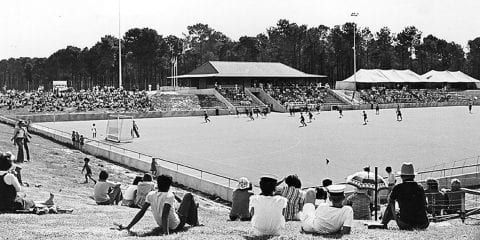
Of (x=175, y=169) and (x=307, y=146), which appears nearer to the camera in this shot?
(x=175, y=169)

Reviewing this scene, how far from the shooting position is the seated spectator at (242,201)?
34.2 feet

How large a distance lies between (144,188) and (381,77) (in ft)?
284

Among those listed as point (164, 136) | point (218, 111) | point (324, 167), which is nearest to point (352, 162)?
point (324, 167)

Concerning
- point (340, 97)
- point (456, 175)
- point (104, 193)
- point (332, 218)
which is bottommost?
point (456, 175)

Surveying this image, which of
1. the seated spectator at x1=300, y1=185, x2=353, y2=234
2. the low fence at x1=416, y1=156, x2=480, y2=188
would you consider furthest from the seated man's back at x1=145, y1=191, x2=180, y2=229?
the low fence at x1=416, y1=156, x2=480, y2=188

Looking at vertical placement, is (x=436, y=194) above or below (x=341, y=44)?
below

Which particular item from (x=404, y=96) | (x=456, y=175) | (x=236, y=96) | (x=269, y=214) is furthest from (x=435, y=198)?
(x=404, y=96)

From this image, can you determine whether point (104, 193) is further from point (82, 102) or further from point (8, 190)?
point (82, 102)

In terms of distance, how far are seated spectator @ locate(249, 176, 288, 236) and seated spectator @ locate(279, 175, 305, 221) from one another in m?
2.43

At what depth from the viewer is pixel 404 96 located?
86312mm

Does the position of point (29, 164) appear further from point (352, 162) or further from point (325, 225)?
point (325, 225)

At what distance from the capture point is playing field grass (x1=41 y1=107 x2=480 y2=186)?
76.1 feet

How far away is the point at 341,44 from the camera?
11844 cm

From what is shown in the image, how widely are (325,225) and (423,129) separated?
34602 mm
